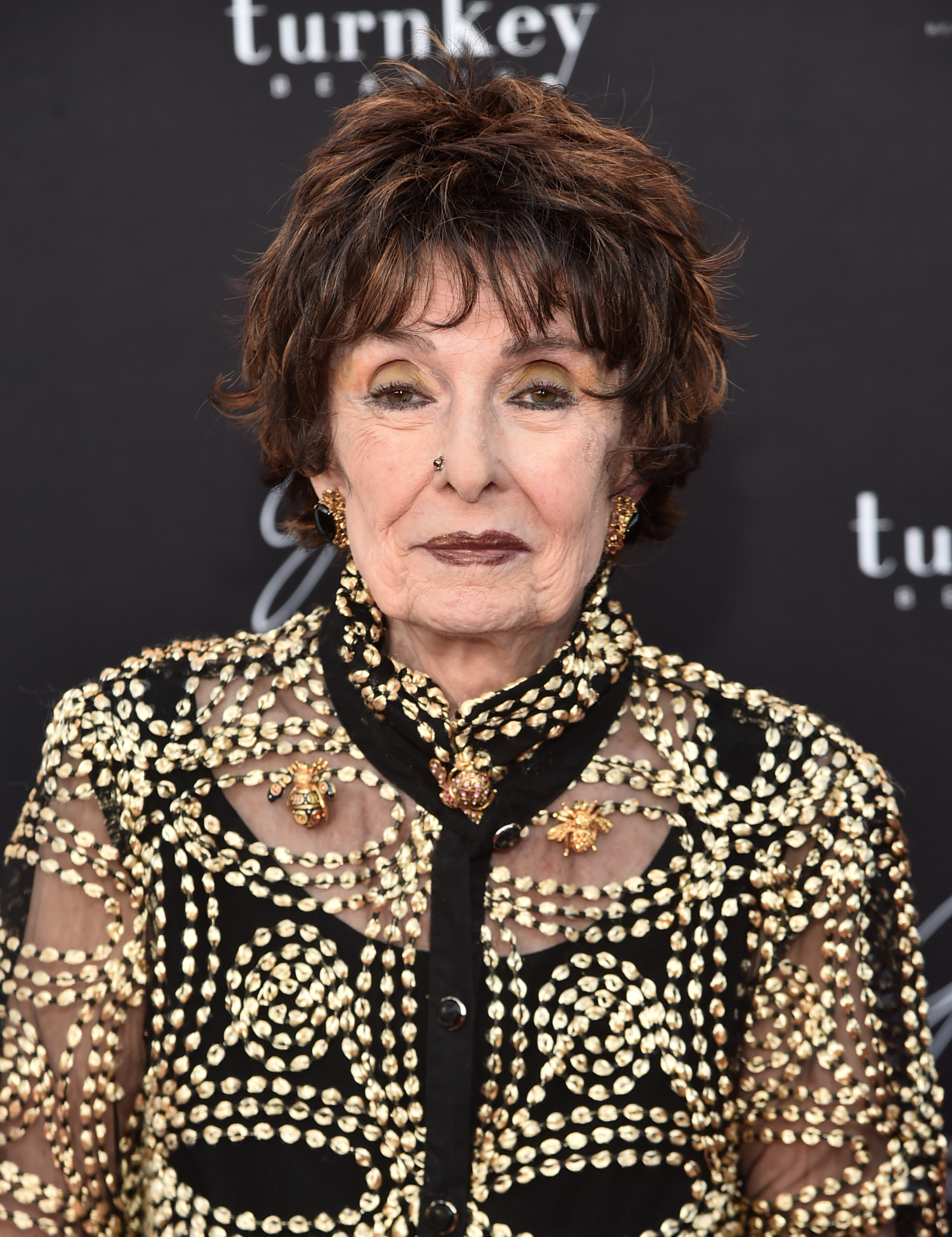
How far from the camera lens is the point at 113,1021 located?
1394 mm

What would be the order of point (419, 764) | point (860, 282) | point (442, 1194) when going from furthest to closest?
point (860, 282) → point (419, 764) → point (442, 1194)

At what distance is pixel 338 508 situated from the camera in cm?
151

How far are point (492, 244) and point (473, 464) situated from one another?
0.23m

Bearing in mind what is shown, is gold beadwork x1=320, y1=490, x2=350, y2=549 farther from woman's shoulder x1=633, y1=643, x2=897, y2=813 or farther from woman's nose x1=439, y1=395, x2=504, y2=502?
woman's shoulder x1=633, y1=643, x2=897, y2=813

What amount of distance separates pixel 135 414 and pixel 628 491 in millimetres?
910

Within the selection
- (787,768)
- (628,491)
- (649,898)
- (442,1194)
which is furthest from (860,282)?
(442,1194)

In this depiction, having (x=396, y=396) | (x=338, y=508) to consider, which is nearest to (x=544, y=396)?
(x=396, y=396)

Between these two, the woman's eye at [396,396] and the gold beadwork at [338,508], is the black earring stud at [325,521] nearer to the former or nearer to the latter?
the gold beadwork at [338,508]

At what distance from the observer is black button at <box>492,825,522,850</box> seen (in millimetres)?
1412

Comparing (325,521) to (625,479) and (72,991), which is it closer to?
(625,479)

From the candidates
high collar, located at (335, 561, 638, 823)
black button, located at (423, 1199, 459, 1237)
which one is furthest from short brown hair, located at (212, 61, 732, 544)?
black button, located at (423, 1199, 459, 1237)

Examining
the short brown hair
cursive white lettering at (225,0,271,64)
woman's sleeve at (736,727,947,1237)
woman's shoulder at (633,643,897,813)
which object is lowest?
woman's sleeve at (736,727,947,1237)

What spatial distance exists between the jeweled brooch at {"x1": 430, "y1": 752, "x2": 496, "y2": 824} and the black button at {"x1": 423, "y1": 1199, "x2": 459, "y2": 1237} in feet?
1.30

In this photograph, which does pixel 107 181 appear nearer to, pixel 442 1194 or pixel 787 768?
pixel 787 768
